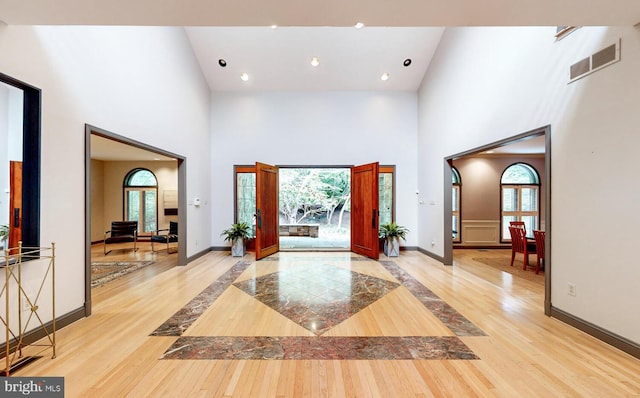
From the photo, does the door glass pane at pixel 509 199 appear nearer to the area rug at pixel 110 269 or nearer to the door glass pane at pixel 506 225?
the door glass pane at pixel 506 225

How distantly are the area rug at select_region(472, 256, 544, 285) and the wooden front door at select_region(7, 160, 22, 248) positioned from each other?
252 inches

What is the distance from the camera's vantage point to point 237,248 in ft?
19.5

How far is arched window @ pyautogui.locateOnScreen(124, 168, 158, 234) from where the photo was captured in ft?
28.0

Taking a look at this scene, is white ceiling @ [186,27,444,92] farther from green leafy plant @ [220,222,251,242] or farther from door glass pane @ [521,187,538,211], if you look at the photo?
door glass pane @ [521,187,538,211]

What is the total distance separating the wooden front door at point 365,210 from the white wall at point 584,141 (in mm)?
2311

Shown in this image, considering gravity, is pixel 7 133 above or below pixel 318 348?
above

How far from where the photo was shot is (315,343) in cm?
238

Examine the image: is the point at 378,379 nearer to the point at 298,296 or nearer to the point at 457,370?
the point at 457,370

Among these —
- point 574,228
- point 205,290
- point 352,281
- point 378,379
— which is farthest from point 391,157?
point 378,379

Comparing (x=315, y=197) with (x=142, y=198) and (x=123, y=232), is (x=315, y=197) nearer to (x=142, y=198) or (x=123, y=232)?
(x=142, y=198)

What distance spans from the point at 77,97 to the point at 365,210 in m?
4.95

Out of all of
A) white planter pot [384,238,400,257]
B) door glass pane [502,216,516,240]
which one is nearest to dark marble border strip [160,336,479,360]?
white planter pot [384,238,400,257]

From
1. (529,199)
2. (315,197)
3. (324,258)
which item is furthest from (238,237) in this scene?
(529,199)

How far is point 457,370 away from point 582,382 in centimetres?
82
